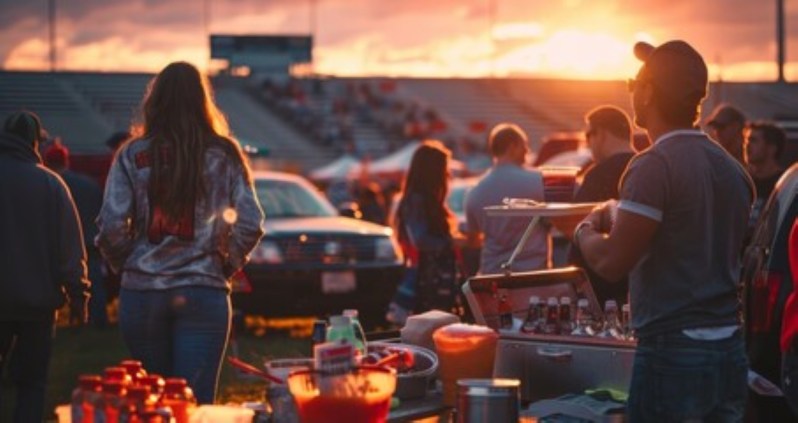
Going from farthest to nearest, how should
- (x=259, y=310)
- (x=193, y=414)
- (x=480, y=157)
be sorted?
(x=480, y=157)
(x=259, y=310)
(x=193, y=414)

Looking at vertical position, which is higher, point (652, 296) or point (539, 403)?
point (652, 296)

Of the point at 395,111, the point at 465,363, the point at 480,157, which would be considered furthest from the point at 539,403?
the point at 395,111

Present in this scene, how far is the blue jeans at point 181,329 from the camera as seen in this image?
19.4 ft

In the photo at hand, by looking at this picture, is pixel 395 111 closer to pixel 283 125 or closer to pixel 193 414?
pixel 283 125

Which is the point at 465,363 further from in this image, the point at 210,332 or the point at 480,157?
the point at 480,157

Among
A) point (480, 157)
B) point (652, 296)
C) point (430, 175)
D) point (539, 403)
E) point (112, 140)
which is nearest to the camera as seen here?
point (652, 296)

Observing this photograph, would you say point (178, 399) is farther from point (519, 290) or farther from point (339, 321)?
point (519, 290)

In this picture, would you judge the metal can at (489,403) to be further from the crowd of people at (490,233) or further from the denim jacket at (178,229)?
the denim jacket at (178,229)

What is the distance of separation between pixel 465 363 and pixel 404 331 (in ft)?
2.02

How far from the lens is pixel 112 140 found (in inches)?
641

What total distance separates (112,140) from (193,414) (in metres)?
12.3

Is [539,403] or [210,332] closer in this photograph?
[539,403]

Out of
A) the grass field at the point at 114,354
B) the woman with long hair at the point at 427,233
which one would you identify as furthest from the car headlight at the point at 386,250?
the woman with long hair at the point at 427,233

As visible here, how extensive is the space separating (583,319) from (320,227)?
30.9 ft
